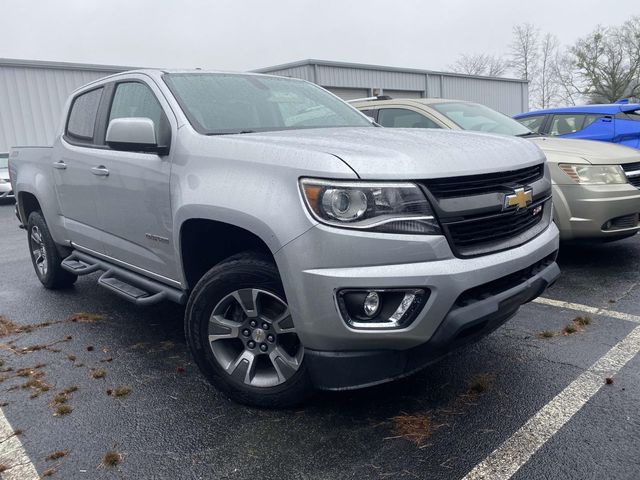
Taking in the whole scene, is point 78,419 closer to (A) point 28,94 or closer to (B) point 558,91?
(A) point 28,94

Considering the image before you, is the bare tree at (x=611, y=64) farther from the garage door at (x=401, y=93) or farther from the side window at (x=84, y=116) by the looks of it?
the side window at (x=84, y=116)

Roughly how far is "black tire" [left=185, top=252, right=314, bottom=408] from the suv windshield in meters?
3.97

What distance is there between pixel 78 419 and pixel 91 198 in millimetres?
1712

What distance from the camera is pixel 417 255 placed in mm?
2334

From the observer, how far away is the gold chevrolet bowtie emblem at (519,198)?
104 inches

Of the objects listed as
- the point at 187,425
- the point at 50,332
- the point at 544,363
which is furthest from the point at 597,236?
the point at 50,332

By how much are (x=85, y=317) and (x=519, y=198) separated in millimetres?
3651

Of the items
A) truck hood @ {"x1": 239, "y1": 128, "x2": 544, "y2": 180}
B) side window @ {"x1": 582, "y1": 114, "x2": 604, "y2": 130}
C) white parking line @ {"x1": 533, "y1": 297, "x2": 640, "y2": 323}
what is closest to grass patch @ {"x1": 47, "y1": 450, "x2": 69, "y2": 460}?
truck hood @ {"x1": 239, "y1": 128, "x2": 544, "y2": 180}

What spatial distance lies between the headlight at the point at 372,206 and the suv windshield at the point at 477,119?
12.8 ft

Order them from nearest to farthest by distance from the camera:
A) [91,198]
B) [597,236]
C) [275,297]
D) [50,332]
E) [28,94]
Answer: [275,297], [91,198], [50,332], [597,236], [28,94]

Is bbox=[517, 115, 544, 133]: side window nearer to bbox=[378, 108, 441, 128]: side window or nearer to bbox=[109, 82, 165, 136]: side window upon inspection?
bbox=[378, 108, 441, 128]: side window

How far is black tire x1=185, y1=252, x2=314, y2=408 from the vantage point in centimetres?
269

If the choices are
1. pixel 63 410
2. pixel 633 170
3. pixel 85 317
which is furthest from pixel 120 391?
pixel 633 170

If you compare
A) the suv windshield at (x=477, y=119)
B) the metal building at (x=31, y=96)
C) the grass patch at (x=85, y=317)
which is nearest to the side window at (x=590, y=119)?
the suv windshield at (x=477, y=119)
